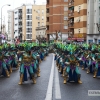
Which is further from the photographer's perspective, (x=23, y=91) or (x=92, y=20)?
(x=92, y=20)

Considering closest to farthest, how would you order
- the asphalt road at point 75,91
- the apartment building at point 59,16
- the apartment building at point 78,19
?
the asphalt road at point 75,91
the apartment building at point 78,19
the apartment building at point 59,16

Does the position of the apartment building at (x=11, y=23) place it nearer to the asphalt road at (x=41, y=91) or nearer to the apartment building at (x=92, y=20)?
the apartment building at (x=92, y=20)

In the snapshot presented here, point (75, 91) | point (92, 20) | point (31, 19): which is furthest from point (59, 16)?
point (75, 91)

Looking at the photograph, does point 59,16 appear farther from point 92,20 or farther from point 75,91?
point 75,91

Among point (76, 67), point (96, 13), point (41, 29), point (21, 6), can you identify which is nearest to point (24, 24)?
point (21, 6)

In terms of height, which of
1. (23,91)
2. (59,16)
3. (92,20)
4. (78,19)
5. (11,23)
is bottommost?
(23,91)

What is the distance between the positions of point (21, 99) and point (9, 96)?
788 millimetres

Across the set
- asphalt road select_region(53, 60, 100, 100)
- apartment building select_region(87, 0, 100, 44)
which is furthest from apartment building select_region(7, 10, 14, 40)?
asphalt road select_region(53, 60, 100, 100)

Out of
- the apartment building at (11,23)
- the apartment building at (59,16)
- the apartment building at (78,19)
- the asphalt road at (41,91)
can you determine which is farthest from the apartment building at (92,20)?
the apartment building at (11,23)

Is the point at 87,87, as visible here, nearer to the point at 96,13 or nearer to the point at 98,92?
the point at 98,92

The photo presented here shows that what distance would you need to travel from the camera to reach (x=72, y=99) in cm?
1147

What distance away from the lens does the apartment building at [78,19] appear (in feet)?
213

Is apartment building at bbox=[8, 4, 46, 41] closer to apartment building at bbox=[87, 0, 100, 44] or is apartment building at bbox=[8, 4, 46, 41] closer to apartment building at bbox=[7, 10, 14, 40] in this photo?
apartment building at bbox=[7, 10, 14, 40]

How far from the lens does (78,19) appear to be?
222ft
